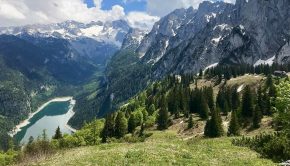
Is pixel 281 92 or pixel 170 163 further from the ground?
pixel 281 92

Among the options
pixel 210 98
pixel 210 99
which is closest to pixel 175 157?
pixel 210 99

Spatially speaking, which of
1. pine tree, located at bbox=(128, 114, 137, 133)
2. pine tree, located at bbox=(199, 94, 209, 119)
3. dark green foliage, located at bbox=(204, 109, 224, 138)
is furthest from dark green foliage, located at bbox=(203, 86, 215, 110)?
dark green foliage, located at bbox=(204, 109, 224, 138)

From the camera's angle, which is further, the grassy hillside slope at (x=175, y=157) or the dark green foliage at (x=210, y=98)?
the dark green foliage at (x=210, y=98)

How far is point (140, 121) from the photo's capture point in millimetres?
140375

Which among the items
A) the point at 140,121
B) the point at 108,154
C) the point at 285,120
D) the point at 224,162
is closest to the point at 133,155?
the point at 108,154

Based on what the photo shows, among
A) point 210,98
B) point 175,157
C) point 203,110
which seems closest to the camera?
point 175,157

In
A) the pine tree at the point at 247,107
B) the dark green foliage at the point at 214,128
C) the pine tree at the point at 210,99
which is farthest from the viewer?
the pine tree at the point at 210,99

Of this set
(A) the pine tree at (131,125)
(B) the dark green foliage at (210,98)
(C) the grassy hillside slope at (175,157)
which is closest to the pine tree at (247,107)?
(B) the dark green foliage at (210,98)

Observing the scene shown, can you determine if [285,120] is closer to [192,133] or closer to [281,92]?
[281,92]

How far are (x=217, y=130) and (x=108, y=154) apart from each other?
113 ft

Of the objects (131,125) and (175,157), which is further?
(131,125)

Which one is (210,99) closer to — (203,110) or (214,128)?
(203,110)

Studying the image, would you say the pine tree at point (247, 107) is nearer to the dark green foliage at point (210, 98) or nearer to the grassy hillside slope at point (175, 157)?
the dark green foliage at point (210, 98)

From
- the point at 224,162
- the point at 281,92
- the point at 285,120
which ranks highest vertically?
the point at 281,92
